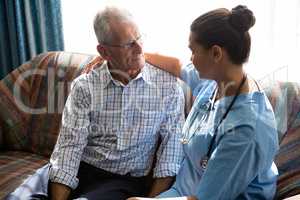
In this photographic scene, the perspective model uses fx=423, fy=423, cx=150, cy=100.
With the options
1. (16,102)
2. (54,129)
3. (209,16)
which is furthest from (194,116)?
(16,102)

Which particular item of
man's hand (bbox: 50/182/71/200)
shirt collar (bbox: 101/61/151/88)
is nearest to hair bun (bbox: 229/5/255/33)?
shirt collar (bbox: 101/61/151/88)

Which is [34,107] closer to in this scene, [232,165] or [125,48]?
[125,48]

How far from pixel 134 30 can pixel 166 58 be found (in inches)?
9.6

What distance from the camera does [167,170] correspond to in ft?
5.94

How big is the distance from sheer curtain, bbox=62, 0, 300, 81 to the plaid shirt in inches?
10.4

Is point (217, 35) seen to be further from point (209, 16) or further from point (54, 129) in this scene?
point (54, 129)

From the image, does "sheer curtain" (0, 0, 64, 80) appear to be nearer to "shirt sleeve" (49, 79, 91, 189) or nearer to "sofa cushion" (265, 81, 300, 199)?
"shirt sleeve" (49, 79, 91, 189)

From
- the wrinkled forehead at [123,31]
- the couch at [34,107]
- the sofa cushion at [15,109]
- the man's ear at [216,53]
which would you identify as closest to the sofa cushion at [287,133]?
the man's ear at [216,53]

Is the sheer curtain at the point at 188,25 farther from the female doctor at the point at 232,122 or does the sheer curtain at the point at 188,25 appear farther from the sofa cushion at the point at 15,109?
the female doctor at the point at 232,122

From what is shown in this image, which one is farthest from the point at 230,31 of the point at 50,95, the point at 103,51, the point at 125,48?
the point at 50,95

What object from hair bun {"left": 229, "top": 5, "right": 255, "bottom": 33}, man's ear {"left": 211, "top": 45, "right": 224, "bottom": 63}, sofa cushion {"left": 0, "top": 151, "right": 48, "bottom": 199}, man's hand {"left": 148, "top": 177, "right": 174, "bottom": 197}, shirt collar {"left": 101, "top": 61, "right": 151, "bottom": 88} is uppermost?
hair bun {"left": 229, "top": 5, "right": 255, "bottom": 33}

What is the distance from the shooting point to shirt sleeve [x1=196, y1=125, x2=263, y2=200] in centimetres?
Answer: 130

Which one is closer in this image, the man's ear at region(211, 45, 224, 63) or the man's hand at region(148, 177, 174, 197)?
the man's ear at region(211, 45, 224, 63)

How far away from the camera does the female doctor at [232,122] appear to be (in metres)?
1.31
